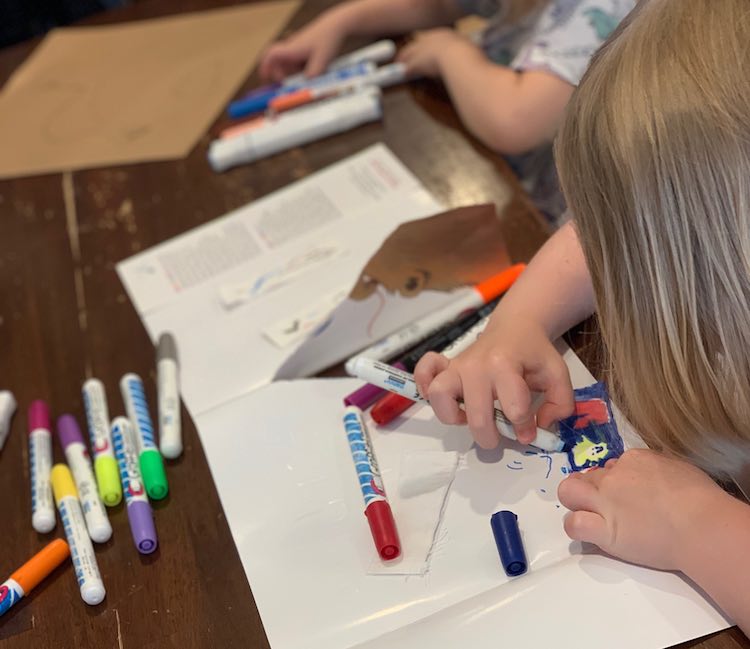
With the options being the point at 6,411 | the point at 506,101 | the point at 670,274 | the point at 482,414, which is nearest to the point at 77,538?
the point at 6,411

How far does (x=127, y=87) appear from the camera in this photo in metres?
1.03

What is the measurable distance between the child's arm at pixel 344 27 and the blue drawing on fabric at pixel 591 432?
550mm

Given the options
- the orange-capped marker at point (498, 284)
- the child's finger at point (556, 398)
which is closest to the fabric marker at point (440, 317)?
the orange-capped marker at point (498, 284)

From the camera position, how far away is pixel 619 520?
1.66ft

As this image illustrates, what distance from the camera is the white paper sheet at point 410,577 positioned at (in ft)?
1.58

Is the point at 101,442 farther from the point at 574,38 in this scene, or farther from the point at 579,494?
the point at 574,38

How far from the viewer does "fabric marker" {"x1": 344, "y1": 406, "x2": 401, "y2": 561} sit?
0.53 metres

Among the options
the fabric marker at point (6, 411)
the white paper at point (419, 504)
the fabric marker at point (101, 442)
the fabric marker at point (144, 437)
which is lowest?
the fabric marker at point (6, 411)

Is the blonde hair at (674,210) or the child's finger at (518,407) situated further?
the child's finger at (518,407)

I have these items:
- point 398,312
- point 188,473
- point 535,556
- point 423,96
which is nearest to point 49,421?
point 188,473

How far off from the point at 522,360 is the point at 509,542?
5.1 inches

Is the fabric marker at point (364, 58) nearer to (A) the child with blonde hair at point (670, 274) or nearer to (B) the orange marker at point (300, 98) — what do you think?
(B) the orange marker at point (300, 98)

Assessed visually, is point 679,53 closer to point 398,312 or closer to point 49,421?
point 398,312

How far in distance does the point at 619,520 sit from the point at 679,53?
0.83 feet
